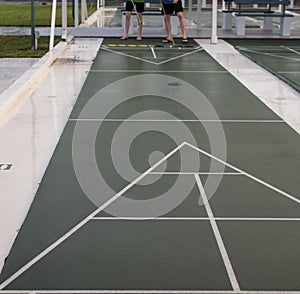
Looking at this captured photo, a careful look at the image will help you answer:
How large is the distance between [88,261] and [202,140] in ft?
11.4

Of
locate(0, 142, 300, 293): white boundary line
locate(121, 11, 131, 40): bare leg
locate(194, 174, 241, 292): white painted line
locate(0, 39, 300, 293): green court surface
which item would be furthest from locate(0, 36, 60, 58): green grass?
locate(194, 174, 241, 292): white painted line

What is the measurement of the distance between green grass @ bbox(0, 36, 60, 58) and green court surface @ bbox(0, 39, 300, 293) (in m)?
5.24

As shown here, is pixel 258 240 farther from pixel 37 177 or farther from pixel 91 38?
pixel 91 38

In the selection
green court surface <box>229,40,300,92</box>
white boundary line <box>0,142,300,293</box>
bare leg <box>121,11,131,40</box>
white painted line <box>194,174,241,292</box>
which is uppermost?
bare leg <box>121,11,131,40</box>

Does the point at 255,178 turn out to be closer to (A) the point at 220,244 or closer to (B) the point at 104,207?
(B) the point at 104,207

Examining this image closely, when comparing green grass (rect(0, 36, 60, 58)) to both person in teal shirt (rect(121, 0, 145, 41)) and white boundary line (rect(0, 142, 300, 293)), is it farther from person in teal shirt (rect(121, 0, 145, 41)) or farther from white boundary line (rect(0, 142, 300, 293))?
white boundary line (rect(0, 142, 300, 293))

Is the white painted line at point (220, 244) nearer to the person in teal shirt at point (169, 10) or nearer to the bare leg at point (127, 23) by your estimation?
the person in teal shirt at point (169, 10)

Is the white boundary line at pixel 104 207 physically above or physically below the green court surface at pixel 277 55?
below

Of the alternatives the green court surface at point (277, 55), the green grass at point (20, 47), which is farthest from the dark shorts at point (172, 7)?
the green grass at point (20, 47)

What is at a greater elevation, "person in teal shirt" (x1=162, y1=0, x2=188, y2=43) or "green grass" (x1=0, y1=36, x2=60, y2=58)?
"person in teal shirt" (x1=162, y1=0, x2=188, y2=43)

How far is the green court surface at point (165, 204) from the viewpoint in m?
4.34

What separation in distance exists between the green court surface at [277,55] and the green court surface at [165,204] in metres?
2.84

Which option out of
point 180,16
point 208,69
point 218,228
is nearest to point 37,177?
point 218,228

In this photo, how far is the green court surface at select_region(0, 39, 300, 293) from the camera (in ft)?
14.2
